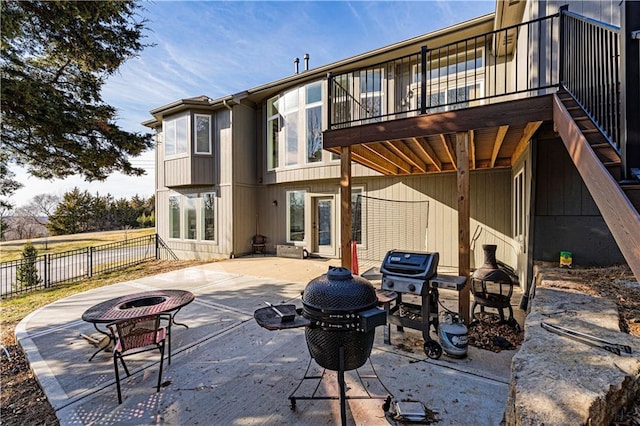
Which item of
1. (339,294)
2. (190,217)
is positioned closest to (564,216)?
(339,294)

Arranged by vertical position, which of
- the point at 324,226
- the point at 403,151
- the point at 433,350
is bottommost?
the point at 433,350

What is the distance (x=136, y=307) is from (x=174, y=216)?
9.29 m

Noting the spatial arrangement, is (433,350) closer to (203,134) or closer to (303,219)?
(303,219)

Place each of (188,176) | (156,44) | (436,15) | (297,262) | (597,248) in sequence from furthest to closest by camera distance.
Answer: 1. (188,176)
2. (297,262)
3. (436,15)
4. (156,44)
5. (597,248)

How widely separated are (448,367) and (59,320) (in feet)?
18.2

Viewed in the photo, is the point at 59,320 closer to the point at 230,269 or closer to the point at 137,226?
the point at 230,269

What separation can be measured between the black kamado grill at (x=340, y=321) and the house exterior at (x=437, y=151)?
147 cm

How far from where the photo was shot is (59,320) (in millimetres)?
4488

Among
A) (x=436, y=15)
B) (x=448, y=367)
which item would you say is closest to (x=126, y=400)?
(x=448, y=367)

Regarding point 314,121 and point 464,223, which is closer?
point 464,223

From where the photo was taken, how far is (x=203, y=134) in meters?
10.6

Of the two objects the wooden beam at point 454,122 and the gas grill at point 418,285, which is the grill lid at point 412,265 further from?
the wooden beam at point 454,122

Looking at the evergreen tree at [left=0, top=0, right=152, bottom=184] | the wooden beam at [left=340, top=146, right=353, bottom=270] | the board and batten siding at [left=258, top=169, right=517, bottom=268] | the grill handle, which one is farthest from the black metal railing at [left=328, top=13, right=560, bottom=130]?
the grill handle

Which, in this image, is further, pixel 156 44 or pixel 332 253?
pixel 332 253
